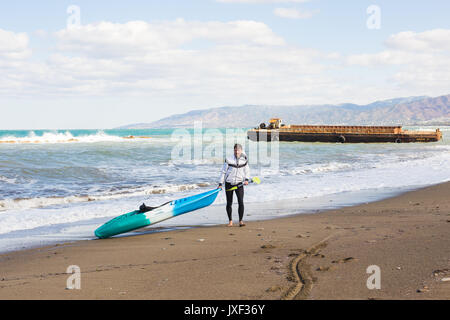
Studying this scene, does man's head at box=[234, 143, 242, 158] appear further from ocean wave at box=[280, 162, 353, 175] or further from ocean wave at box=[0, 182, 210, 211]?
ocean wave at box=[280, 162, 353, 175]

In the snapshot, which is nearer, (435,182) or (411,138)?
(435,182)

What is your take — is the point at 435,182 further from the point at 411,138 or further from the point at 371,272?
the point at 411,138

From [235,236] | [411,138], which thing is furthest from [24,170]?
[411,138]

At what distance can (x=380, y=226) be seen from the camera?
802 cm

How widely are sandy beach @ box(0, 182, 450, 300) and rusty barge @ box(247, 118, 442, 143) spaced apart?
46.3 meters

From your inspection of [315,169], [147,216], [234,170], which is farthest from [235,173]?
[315,169]

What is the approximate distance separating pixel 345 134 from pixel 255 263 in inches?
2012

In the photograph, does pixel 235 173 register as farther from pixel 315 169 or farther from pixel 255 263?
pixel 315 169

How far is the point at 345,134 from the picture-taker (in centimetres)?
5444

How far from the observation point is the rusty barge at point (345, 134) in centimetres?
5262

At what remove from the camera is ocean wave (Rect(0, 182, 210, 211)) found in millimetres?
12477

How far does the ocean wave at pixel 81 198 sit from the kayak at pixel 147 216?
4882mm

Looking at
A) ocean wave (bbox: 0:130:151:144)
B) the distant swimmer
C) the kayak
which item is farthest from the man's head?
ocean wave (bbox: 0:130:151:144)
